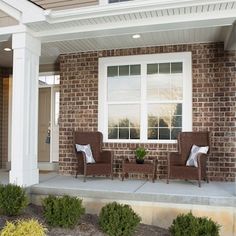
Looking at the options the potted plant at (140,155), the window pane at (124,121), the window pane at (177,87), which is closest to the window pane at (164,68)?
the window pane at (177,87)

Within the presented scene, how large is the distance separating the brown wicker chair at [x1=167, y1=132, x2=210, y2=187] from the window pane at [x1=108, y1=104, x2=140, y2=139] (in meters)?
0.97

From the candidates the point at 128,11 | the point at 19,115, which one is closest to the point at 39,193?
the point at 19,115

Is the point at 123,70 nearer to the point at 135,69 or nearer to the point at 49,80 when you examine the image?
the point at 135,69

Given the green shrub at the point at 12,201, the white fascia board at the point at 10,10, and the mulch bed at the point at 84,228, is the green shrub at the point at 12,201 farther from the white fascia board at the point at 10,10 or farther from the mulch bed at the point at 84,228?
the white fascia board at the point at 10,10

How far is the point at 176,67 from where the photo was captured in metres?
6.30

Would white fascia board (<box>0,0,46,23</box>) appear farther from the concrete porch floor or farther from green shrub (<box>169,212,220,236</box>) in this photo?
green shrub (<box>169,212,220,236</box>)

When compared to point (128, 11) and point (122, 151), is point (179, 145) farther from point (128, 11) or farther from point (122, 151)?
point (128, 11)

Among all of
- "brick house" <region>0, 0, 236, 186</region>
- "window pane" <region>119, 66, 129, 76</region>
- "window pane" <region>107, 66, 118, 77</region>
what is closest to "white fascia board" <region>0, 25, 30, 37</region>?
"brick house" <region>0, 0, 236, 186</region>

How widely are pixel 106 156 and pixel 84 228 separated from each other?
6.88 ft

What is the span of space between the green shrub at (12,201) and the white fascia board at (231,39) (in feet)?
12.5

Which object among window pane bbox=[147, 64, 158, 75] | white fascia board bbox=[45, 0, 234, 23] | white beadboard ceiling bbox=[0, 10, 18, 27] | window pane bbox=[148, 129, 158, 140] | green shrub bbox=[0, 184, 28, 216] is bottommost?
green shrub bbox=[0, 184, 28, 216]

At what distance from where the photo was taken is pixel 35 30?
5.51 metres

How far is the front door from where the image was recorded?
8172 millimetres

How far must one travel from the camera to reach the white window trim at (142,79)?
6.18m
